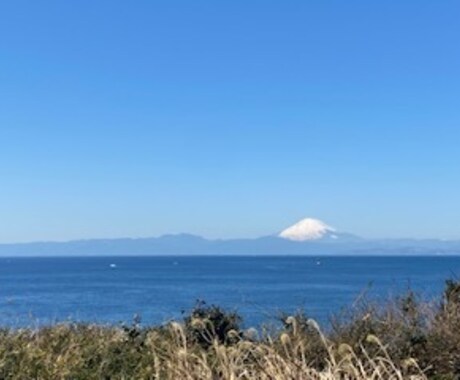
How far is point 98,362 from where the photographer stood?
831 centimetres

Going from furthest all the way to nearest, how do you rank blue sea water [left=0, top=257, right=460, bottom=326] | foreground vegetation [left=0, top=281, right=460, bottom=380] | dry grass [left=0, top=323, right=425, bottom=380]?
blue sea water [left=0, top=257, right=460, bottom=326] → foreground vegetation [left=0, top=281, right=460, bottom=380] → dry grass [left=0, top=323, right=425, bottom=380]

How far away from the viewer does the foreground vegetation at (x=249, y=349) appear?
696 centimetres

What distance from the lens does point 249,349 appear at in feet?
24.5

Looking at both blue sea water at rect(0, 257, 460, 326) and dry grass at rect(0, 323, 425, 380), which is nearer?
dry grass at rect(0, 323, 425, 380)

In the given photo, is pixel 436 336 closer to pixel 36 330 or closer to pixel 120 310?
pixel 36 330

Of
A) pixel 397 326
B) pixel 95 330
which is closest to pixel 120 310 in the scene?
pixel 95 330

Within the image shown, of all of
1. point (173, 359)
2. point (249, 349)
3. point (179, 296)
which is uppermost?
point (249, 349)

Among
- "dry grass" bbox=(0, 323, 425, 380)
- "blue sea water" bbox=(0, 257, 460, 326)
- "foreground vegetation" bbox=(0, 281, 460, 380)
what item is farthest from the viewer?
"blue sea water" bbox=(0, 257, 460, 326)

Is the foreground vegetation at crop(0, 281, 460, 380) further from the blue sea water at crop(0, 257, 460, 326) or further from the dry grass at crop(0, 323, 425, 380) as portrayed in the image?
the blue sea water at crop(0, 257, 460, 326)

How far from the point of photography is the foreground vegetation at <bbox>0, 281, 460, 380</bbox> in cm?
696

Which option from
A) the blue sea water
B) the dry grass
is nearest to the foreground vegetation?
the dry grass

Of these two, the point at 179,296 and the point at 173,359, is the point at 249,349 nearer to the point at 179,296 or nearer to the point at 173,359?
the point at 173,359

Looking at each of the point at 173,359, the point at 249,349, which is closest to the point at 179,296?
the point at 173,359

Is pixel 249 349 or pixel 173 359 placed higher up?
pixel 249 349
